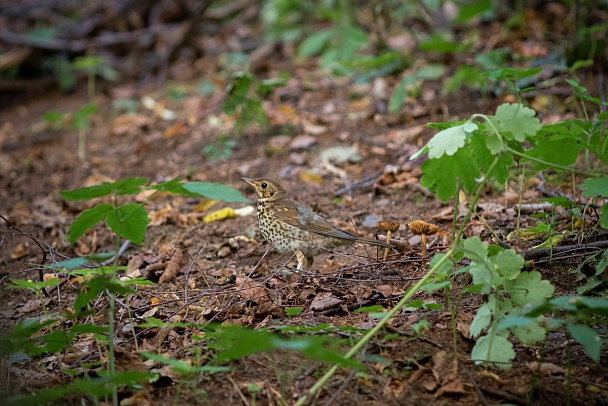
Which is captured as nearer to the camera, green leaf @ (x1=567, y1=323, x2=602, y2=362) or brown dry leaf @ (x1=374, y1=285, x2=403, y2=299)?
green leaf @ (x1=567, y1=323, x2=602, y2=362)

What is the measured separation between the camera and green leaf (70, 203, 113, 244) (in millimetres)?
2443

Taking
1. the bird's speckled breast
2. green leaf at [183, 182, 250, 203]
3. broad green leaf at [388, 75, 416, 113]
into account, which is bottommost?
the bird's speckled breast

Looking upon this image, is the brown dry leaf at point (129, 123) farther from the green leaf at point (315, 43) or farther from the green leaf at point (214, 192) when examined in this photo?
the green leaf at point (214, 192)

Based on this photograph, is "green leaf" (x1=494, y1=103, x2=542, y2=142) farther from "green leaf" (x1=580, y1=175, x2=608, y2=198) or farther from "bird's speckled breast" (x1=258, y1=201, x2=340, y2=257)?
"bird's speckled breast" (x1=258, y1=201, x2=340, y2=257)

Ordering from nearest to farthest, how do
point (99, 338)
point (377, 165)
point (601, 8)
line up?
1. point (99, 338)
2. point (377, 165)
3. point (601, 8)

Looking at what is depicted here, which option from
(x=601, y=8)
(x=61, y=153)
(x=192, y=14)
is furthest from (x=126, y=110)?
(x=601, y=8)

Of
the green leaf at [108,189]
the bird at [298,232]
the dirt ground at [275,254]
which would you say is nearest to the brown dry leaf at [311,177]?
the dirt ground at [275,254]

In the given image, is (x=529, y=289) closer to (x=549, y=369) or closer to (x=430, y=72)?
(x=549, y=369)

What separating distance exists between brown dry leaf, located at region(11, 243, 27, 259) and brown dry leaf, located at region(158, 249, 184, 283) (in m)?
1.44

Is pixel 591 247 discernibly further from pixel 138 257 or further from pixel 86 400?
pixel 138 257

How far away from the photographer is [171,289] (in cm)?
387

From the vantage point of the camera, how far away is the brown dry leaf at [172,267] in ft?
13.1

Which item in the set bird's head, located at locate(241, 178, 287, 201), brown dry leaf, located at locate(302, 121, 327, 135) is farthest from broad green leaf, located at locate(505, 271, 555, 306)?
brown dry leaf, located at locate(302, 121, 327, 135)

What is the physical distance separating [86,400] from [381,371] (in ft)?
3.99
